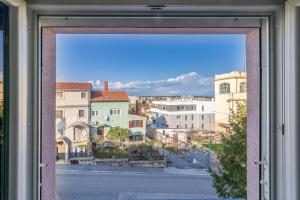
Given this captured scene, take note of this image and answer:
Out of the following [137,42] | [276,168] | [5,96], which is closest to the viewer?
[5,96]

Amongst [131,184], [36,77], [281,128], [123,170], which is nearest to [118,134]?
[123,170]

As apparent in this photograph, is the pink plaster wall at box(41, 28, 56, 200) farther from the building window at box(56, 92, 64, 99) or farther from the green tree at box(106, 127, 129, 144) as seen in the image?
the green tree at box(106, 127, 129, 144)

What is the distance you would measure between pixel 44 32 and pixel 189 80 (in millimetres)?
1233

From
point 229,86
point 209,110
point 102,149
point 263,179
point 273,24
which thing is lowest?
point 263,179

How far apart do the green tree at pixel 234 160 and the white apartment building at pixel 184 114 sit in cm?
21

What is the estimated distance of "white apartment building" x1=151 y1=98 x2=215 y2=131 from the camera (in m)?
2.48

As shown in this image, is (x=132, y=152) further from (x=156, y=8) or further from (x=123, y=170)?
(x=156, y=8)

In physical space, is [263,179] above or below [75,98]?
below

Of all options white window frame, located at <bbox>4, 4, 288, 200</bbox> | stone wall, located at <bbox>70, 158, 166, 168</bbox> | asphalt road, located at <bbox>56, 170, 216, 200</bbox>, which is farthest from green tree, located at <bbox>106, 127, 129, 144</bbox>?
white window frame, located at <bbox>4, 4, 288, 200</bbox>

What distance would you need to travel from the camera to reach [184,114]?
2496 millimetres

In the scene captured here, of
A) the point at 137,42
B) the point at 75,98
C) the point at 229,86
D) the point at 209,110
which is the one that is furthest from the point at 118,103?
the point at 229,86

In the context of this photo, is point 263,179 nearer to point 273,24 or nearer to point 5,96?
point 273,24

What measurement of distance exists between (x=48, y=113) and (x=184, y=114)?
3.66ft

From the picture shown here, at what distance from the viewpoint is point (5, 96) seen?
2.13 metres
